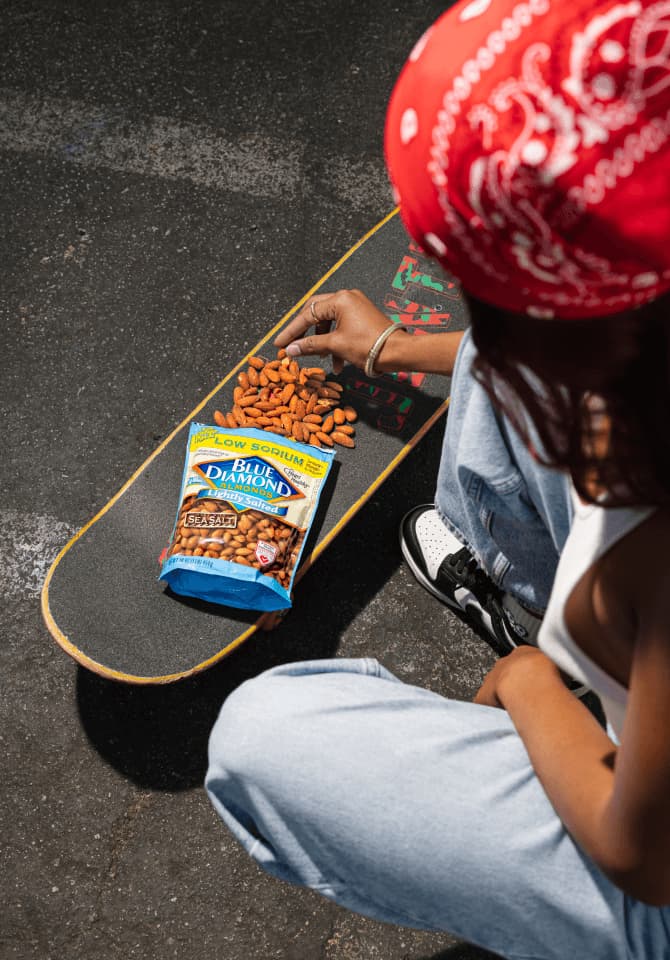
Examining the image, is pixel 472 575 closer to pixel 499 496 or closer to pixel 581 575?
pixel 499 496

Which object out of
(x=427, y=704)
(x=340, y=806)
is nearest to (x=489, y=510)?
(x=427, y=704)

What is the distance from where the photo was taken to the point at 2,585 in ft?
8.21

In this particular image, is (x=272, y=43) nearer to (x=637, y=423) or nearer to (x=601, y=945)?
(x=637, y=423)

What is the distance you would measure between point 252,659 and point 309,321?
100cm

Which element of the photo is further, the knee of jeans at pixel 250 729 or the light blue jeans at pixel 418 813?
the knee of jeans at pixel 250 729

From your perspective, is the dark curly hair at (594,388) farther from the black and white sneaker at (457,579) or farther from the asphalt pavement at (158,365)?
the asphalt pavement at (158,365)

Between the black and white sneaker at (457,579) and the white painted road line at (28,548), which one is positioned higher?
the black and white sneaker at (457,579)

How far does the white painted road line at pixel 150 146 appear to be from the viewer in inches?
118

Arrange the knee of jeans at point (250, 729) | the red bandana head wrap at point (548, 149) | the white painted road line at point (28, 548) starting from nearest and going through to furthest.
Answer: the red bandana head wrap at point (548, 149), the knee of jeans at point (250, 729), the white painted road line at point (28, 548)

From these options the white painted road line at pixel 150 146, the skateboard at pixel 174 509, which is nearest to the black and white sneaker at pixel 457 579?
the skateboard at pixel 174 509

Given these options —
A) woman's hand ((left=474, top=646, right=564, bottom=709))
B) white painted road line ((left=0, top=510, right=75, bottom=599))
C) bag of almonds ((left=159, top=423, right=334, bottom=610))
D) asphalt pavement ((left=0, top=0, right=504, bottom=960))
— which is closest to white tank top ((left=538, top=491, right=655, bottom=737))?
woman's hand ((left=474, top=646, right=564, bottom=709))

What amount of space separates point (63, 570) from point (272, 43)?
2210 mm

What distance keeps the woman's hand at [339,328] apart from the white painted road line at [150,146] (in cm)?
86

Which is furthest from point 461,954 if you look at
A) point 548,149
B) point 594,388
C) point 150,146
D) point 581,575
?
point 150,146
